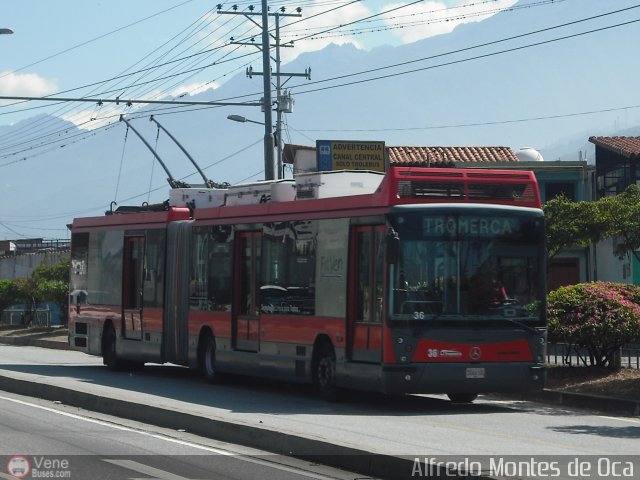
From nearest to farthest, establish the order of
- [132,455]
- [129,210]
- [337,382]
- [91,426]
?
[132,455], [91,426], [337,382], [129,210]

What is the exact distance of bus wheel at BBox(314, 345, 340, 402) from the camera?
19078 millimetres

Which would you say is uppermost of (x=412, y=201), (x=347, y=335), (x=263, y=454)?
(x=412, y=201)

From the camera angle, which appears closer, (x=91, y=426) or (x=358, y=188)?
(x=91, y=426)

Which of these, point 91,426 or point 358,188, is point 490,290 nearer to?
point 358,188

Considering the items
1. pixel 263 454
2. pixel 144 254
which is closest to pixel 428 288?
pixel 263 454

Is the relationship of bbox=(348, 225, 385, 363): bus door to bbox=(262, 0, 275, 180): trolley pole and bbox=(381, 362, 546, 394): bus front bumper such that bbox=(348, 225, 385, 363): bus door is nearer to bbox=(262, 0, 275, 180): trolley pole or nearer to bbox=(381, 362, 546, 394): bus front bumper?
bbox=(381, 362, 546, 394): bus front bumper

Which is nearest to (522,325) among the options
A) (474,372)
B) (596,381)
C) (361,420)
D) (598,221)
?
(474,372)

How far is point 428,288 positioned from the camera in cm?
1766

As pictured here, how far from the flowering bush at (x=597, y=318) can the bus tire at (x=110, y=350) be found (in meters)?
9.86

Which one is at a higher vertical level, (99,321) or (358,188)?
(358,188)

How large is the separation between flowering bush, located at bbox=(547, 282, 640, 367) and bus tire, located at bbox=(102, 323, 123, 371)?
986 centimetres

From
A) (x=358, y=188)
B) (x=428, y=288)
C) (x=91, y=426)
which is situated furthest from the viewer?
(x=358, y=188)

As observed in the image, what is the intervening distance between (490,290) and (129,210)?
40.7 ft

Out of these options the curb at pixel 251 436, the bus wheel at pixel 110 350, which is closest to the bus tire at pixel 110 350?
the bus wheel at pixel 110 350
